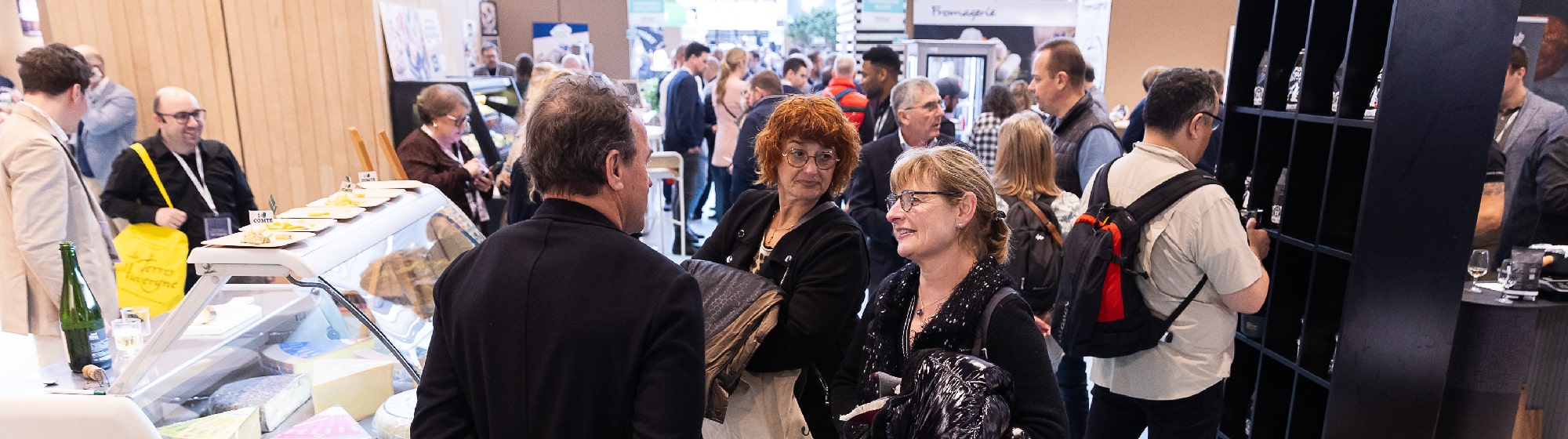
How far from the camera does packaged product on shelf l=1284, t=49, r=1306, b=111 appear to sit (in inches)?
103

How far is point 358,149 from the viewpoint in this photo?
3.85 m

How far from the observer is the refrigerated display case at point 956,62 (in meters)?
8.80

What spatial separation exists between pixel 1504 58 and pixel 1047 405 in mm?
1736

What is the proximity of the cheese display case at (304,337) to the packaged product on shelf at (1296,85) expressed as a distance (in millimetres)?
2521

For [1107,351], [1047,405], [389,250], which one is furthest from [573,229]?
Answer: [1107,351]

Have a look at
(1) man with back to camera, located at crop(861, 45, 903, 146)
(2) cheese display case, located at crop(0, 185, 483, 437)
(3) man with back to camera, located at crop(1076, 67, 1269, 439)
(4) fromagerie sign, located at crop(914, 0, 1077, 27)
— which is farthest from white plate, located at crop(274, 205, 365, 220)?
(4) fromagerie sign, located at crop(914, 0, 1077, 27)

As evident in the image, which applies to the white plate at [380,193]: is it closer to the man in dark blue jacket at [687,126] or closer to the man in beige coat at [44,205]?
the man in beige coat at [44,205]

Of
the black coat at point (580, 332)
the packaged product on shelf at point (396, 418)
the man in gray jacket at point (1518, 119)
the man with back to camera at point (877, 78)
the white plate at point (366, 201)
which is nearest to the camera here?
the black coat at point (580, 332)

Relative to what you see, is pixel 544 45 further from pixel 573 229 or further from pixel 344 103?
pixel 573 229

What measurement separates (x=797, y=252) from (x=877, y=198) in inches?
67.6

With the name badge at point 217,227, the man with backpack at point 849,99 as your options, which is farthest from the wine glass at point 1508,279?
the name badge at point 217,227

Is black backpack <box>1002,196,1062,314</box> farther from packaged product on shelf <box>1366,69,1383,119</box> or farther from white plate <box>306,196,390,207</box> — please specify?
white plate <box>306,196,390,207</box>

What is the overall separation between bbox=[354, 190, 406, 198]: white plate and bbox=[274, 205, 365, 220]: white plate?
8.1 inches

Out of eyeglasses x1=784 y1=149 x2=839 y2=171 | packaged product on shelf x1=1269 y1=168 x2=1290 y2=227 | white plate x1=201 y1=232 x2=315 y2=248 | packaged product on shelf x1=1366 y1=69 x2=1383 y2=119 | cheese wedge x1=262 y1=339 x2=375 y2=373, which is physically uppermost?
packaged product on shelf x1=1366 y1=69 x2=1383 y2=119
